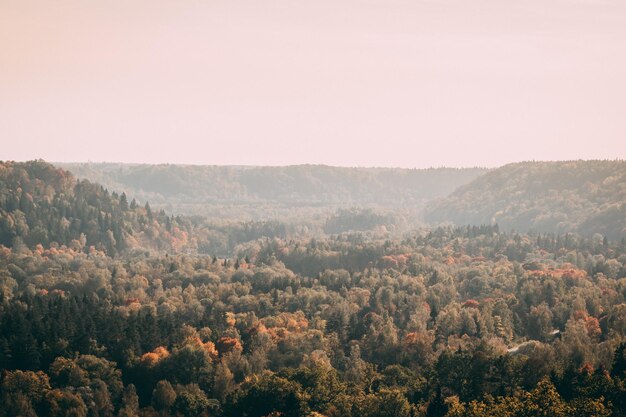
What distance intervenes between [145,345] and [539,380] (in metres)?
79.5

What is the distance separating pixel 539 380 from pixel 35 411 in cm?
8264

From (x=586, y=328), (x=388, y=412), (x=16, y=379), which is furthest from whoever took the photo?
(x=586, y=328)

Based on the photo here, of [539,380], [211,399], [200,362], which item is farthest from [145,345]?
[539,380]

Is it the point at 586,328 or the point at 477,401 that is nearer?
the point at 477,401

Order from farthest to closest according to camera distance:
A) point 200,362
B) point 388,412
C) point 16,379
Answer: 1. point 200,362
2. point 16,379
3. point 388,412

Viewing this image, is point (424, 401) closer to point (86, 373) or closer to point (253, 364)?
point (253, 364)

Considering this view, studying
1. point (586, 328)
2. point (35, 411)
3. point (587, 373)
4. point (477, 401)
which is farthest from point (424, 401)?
point (35, 411)

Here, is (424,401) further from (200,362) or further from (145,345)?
(145,345)

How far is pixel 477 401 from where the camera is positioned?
509ft

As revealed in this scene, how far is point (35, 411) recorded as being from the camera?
6432 inches

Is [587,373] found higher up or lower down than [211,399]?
higher up

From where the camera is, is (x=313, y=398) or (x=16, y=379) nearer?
(x=313, y=398)

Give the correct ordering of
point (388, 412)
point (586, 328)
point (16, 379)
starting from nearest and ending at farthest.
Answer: point (388, 412)
point (16, 379)
point (586, 328)

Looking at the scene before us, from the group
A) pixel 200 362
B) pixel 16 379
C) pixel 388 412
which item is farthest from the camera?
pixel 200 362
